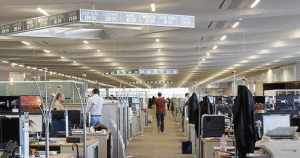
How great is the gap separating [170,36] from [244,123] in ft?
29.1

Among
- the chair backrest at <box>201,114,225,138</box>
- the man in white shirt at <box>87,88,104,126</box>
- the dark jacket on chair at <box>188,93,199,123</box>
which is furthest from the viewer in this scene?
the dark jacket on chair at <box>188,93,199,123</box>

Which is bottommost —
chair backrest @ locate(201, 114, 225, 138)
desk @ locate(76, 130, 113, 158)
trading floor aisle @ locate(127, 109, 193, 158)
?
trading floor aisle @ locate(127, 109, 193, 158)

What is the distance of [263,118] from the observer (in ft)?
18.9

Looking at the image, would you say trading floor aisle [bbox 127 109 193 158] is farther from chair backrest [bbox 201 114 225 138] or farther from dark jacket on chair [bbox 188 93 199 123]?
chair backrest [bbox 201 114 225 138]

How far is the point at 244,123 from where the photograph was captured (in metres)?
5.33

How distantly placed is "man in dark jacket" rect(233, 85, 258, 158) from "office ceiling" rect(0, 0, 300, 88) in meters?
3.64

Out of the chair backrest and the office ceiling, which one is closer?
the chair backrest

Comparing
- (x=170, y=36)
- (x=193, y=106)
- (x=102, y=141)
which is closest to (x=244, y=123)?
(x=102, y=141)

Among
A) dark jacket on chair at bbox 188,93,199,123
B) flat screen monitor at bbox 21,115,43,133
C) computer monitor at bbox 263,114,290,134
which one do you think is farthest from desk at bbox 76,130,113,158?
computer monitor at bbox 263,114,290,134

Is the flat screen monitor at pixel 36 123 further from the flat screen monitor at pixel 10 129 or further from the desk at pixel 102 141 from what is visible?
the desk at pixel 102 141

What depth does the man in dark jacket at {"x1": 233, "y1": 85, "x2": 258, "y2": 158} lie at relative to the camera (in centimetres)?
527

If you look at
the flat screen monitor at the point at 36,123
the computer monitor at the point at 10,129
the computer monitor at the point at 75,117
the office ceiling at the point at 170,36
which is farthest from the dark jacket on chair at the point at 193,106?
the computer monitor at the point at 10,129

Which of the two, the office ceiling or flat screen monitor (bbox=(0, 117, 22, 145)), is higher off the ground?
the office ceiling

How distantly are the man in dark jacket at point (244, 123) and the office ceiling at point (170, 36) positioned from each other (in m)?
3.64
